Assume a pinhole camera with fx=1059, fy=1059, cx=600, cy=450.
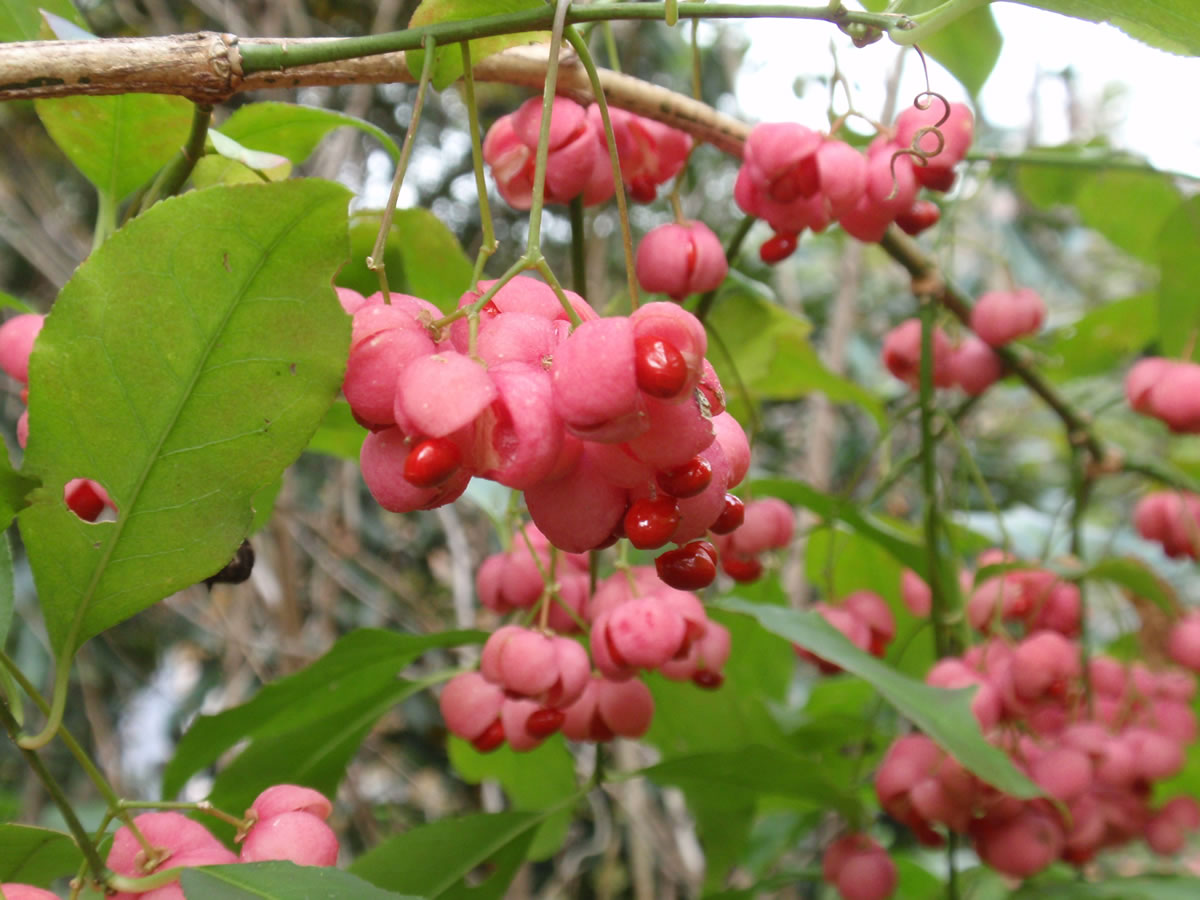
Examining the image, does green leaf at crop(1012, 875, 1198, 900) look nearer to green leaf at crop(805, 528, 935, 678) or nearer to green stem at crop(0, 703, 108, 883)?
green leaf at crop(805, 528, 935, 678)

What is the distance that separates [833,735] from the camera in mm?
889

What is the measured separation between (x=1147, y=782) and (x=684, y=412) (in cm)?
73

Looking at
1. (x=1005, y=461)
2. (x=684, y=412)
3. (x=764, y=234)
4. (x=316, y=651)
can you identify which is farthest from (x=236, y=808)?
(x=1005, y=461)

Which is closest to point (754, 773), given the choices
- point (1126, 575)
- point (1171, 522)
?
point (1126, 575)

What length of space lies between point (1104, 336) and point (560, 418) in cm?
106

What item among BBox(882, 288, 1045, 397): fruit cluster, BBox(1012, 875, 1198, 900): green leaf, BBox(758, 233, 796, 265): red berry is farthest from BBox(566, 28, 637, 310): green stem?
BBox(1012, 875, 1198, 900): green leaf

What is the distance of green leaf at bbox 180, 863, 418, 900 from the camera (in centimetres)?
37

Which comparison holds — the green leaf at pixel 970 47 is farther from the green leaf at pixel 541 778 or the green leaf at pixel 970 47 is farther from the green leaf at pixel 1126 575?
the green leaf at pixel 541 778

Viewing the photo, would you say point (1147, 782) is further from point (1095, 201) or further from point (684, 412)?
point (684, 412)

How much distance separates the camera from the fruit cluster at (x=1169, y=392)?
2.86 feet

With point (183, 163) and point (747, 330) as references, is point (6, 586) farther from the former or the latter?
point (747, 330)

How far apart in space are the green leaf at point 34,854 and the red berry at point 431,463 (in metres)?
0.24

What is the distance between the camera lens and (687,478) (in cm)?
33

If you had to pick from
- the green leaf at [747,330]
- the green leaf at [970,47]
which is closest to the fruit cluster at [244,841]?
the green leaf at [747,330]
